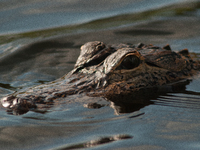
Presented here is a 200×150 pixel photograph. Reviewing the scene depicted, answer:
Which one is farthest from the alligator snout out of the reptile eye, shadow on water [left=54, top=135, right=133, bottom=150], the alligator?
the reptile eye

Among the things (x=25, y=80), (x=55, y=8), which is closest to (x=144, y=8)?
(x=55, y=8)

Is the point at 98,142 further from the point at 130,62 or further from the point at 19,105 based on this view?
→ the point at 130,62

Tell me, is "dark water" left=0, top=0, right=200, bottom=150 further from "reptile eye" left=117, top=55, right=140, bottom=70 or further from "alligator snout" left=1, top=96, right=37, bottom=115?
"reptile eye" left=117, top=55, right=140, bottom=70

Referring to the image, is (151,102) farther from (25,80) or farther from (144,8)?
(144,8)

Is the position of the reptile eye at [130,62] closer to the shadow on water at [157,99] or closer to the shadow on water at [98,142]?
the shadow on water at [157,99]

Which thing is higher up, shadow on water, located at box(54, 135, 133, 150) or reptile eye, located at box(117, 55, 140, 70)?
reptile eye, located at box(117, 55, 140, 70)

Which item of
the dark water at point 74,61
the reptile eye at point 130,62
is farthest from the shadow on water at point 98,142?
the reptile eye at point 130,62
